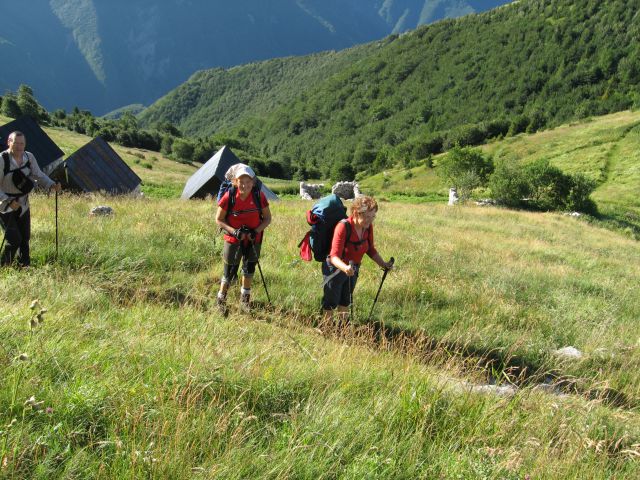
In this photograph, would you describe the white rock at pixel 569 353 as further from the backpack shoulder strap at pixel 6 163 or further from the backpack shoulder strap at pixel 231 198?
the backpack shoulder strap at pixel 6 163

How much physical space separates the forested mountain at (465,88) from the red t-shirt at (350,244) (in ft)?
335

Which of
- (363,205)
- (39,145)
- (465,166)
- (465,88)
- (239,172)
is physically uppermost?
(465,88)

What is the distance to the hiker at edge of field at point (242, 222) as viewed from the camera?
16.1ft

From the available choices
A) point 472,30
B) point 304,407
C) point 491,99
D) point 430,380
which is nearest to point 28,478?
point 304,407

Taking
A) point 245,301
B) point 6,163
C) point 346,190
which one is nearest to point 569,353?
point 245,301

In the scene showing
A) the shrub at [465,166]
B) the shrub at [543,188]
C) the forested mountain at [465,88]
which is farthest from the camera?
the forested mountain at [465,88]

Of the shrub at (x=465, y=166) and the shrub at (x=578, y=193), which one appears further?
the shrub at (x=465, y=166)

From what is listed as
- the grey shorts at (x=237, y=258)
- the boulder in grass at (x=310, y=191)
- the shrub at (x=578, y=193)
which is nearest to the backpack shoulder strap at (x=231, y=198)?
the grey shorts at (x=237, y=258)

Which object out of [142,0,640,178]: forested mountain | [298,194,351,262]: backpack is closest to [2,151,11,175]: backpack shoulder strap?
[298,194,351,262]: backpack

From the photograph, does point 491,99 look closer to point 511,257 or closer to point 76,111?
point 76,111

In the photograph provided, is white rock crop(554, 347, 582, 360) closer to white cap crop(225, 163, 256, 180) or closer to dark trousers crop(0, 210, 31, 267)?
white cap crop(225, 163, 256, 180)

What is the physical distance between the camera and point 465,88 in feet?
496

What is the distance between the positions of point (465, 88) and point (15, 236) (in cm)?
16475

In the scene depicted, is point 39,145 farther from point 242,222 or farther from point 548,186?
point 548,186
